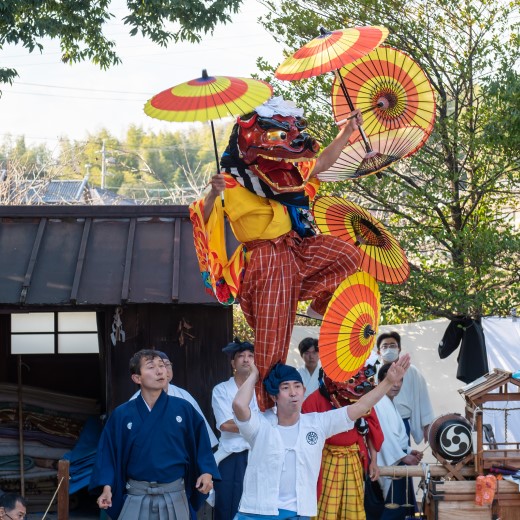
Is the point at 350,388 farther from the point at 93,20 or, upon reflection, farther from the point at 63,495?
the point at 93,20

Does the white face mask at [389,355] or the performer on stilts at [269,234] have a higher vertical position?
the performer on stilts at [269,234]

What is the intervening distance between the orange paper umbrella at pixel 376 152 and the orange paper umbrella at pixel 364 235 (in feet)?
0.64

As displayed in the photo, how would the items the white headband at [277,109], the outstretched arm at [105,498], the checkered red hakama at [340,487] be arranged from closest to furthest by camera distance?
the outstretched arm at [105,498], the white headband at [277,109], the checkered red hakama at [340,487]

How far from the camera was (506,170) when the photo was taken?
8.12 metres

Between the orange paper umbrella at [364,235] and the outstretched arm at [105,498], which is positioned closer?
the outstretched arm at [105,498]

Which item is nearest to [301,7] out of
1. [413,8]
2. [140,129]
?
[413,8]

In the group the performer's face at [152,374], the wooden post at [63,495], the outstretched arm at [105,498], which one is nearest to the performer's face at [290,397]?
the performer's face at [152,374]

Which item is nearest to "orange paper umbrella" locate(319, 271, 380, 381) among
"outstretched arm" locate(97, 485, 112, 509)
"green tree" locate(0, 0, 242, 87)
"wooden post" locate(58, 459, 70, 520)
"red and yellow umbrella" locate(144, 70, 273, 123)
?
"red and yellow umbrella" locate(144, 70, 273, 123)

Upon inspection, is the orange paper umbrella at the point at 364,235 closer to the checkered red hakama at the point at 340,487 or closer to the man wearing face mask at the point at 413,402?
the checkered red hakama at the point at 340,487

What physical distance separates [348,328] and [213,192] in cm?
103

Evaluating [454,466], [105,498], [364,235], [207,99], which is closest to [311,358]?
[454,466]

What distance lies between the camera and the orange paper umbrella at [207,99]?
14.9 ft

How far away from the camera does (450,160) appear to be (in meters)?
8.20

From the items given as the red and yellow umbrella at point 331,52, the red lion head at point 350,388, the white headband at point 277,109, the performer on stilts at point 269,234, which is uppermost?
the red and yellow umbrella at point 331,52
